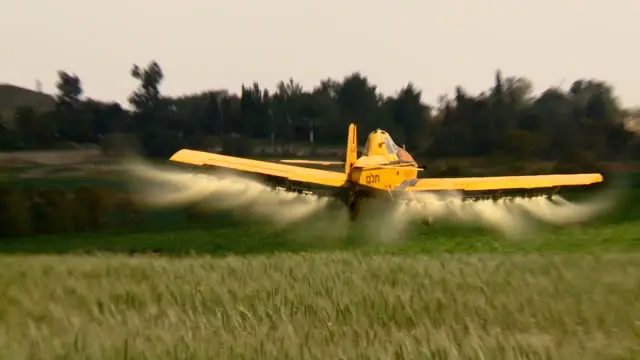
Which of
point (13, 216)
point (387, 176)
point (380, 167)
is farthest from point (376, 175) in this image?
point (13, 216)

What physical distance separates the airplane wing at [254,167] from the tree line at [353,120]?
43.8 ft

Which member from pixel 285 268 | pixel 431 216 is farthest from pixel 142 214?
pixel 285 268

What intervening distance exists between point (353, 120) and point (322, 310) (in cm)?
5003

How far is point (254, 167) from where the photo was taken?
4053cm

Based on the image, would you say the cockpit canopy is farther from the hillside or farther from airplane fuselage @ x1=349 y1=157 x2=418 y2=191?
the hillside

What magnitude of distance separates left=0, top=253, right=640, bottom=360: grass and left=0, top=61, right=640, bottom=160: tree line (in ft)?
145

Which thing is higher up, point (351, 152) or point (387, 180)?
point (351, 152)

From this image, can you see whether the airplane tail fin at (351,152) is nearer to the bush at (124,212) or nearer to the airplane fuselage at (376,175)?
the airplane fuselage at (376,175)

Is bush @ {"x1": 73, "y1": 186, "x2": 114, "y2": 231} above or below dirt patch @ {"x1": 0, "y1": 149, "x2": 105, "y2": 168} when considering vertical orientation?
below

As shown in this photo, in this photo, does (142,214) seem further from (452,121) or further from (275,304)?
(275,304)

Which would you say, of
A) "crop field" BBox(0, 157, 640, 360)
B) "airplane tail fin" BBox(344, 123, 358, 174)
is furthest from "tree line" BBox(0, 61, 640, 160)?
"crop field" BBox(0, 157, 640, 360)

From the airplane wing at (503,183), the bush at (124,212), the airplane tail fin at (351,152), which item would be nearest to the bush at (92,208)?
the bush at (124,212)

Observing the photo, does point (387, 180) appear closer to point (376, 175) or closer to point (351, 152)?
point (376, 175)

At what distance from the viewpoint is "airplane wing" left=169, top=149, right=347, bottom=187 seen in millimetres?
39594
